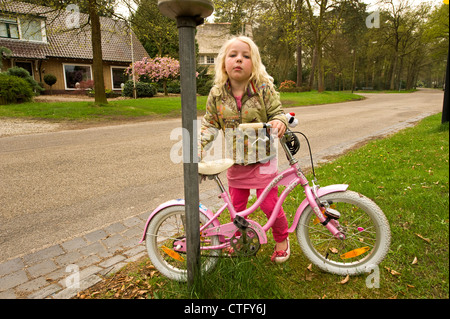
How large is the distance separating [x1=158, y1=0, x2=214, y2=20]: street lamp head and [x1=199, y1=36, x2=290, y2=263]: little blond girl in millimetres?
602

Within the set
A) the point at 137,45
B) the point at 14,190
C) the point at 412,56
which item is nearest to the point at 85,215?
the point at 14,190

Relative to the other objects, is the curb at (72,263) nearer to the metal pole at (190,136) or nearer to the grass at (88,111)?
the metal pole at (190,136)

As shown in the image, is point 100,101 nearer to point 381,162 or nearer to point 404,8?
point 381,162

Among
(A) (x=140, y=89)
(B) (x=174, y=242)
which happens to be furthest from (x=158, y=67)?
(B) (x=174, y=242)

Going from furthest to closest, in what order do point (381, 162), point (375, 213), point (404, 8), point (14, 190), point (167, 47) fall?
point (404, 8) → point (167, 47) → point (381, 162) → point (14, 190) → point (375, 213)

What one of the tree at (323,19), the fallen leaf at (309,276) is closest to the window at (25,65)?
the tree at (323,19)

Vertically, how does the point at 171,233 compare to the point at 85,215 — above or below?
above

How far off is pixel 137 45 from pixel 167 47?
3.53m

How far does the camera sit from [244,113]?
2.32 meters

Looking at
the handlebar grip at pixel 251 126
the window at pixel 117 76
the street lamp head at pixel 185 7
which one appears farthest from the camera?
the window at pixel 117 76

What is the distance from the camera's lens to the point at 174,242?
2475mm

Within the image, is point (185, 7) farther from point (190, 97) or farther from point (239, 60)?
point (239, 60)

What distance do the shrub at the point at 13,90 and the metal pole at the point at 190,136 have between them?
15.7 metres

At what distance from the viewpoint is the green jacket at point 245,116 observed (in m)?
2.32
